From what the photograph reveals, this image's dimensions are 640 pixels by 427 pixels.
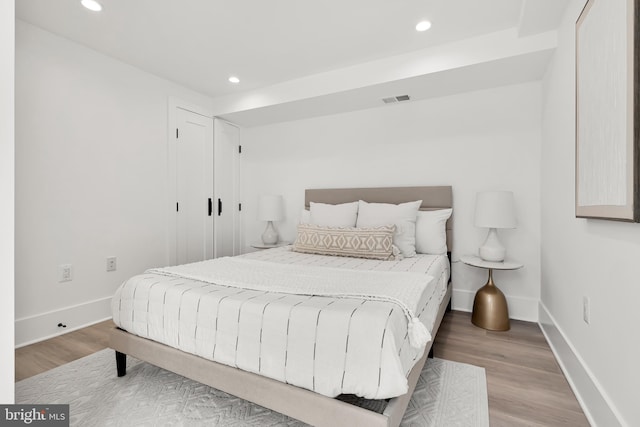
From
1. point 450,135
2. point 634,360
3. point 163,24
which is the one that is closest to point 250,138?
point 163,24

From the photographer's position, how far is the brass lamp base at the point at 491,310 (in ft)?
8.59

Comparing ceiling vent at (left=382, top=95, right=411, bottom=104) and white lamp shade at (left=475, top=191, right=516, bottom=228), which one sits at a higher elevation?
ceiling vent at (left=382, top=95, right=411, bottom=104)

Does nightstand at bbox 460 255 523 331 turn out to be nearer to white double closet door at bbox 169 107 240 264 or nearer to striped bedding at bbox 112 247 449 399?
striped bedding at bbox 112 247 449 399

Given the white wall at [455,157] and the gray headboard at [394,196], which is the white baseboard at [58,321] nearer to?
the white wall at [455,157]

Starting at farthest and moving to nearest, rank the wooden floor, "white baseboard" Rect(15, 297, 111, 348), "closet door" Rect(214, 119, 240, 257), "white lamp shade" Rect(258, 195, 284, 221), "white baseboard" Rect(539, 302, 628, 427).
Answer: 1. "closet door" Rect(214, 119, 240, 257)
2. "white lamp shade" Rect(258, 195, 284, 221)
3. "white baseboard" Rect(15, 297, 111, 348)
4. the wooden floor
5. "white baseboard" Rect(539, 302, 628, 427)

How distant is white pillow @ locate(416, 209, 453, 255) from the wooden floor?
0.67 meters

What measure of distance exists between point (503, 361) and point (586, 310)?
703 millimetres

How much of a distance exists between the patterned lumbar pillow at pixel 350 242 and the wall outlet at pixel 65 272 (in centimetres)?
196

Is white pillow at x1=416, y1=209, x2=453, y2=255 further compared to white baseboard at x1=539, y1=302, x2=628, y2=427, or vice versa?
white pillow at x1=416, y1=209, x2=453, y2=255

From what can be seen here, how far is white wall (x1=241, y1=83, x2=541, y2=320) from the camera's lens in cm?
287

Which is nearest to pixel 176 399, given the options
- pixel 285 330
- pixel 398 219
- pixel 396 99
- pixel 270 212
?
pixel 285 330

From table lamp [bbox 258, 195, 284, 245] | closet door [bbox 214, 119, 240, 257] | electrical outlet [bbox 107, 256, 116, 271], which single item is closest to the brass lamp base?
table lamp [bbox 258, 195, 284, 245]

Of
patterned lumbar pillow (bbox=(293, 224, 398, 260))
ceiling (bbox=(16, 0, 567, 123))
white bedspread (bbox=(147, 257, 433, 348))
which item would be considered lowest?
white bedspread (bbox=(147, 257, 433, 348))
